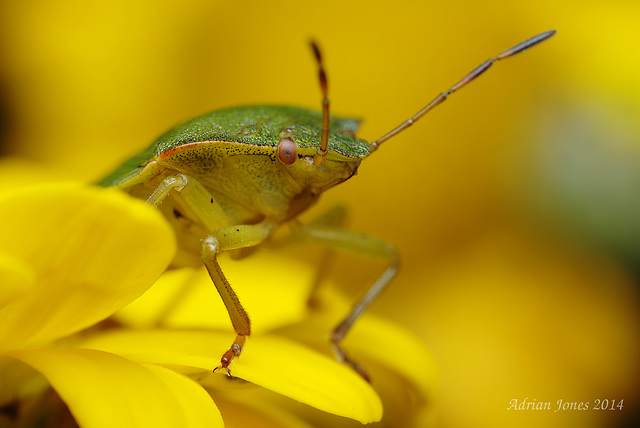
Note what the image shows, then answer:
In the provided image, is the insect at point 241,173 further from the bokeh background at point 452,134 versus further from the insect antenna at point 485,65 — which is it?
the bokeh background at point 452,134

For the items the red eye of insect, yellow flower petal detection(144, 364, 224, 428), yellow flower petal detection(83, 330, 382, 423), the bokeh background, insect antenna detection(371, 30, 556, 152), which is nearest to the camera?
yellow flower petal detection(144, 364, 224, 428)

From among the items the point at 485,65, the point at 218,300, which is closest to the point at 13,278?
the point at 218,300

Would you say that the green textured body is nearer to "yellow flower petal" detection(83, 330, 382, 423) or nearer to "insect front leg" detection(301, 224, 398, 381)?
"insect front leg" detection(301, 224, 398, 381)

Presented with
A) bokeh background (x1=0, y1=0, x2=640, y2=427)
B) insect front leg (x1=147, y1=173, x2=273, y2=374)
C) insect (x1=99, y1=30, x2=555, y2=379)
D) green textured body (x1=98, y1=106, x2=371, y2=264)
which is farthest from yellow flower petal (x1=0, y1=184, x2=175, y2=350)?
bokeh background (x1=0, y1=0, x2=640, y2=427)

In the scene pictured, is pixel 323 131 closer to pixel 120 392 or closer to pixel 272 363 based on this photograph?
pixel 272 363

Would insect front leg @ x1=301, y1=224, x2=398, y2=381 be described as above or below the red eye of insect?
below

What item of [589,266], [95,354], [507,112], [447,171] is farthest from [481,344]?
[95,354]
